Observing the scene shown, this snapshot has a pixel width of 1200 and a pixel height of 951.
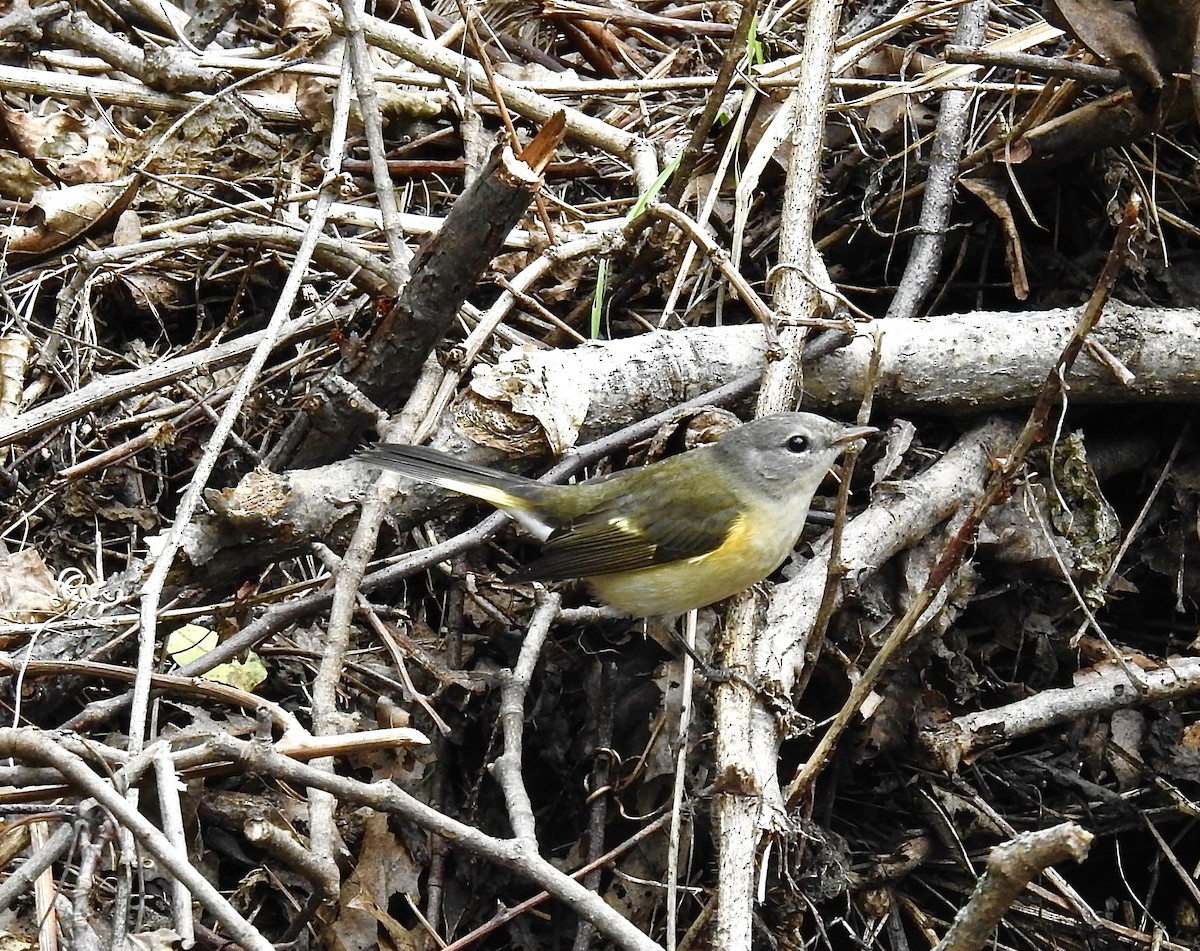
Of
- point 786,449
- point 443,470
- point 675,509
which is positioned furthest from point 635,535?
point 443,470

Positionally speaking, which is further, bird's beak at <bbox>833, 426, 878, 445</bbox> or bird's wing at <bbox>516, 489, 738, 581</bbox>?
bird's wing at <bbox>516, 489, 738, 581</bbox>

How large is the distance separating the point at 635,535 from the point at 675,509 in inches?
7.2

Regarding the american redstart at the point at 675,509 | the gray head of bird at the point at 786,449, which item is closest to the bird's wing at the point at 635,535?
the american redstart at the point at 675,509

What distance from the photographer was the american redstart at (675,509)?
3736 mm

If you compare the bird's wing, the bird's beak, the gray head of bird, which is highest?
the bird's beak

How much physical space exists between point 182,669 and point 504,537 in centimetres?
138

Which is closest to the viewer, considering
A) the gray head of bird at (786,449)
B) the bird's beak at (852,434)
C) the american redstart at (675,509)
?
the bird's beak at (852,434)

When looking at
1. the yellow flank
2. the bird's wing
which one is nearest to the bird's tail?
the bird's wing

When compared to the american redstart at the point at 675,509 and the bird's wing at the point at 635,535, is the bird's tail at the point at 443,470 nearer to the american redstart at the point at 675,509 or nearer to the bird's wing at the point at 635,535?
the american redstart at the point at 675,509

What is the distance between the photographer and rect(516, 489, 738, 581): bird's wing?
3910 millimetres

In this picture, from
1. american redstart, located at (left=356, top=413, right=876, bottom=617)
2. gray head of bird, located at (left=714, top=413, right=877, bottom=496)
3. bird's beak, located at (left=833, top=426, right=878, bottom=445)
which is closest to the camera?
bird's beak, located at (left=833, top=426, right=878, bottom=445)

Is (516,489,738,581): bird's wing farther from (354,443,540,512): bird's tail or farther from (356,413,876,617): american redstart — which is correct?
(354,443,540,512): bird's tail

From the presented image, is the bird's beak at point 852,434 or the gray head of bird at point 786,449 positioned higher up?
the bird's beak at point 852,434

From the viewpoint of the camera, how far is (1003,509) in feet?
12.7
